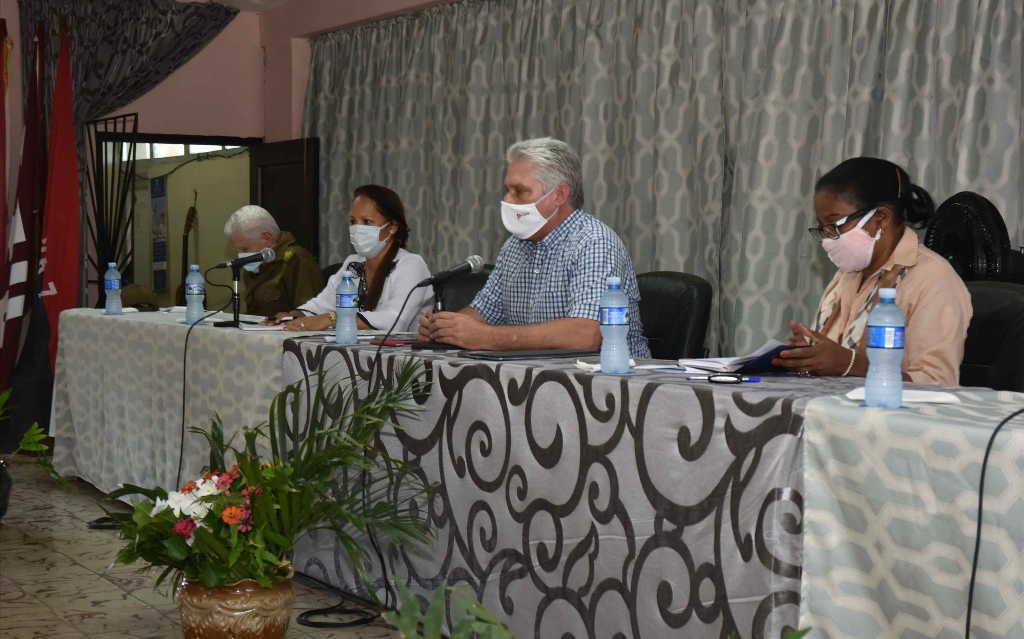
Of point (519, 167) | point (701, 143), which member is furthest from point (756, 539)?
point (701, 143)

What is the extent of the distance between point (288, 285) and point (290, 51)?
2157mm

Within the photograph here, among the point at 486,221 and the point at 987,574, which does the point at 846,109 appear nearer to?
the point at 486,221

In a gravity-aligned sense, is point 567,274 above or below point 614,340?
above

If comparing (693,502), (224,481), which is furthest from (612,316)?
(224,481)

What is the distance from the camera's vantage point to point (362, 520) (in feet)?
7.52

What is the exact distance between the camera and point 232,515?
218 centimetres

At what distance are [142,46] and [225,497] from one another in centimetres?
455

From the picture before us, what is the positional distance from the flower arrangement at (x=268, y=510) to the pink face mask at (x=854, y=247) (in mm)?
927

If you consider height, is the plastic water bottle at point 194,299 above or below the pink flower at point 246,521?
above

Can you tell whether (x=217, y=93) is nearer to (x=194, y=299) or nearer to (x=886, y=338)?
(x=194, y=299)

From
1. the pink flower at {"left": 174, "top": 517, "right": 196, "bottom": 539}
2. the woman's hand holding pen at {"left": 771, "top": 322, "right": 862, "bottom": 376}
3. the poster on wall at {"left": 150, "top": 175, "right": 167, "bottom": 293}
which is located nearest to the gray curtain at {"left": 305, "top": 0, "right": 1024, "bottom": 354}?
the woman's hand holding pen at {"left": 771, "top": 322, "right": 862, "bottom": 376}

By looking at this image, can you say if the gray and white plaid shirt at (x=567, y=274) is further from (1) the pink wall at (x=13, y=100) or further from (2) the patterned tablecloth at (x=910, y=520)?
(1) the pink wall at (x=13, y=100)

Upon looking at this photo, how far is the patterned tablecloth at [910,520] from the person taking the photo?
1315 mm

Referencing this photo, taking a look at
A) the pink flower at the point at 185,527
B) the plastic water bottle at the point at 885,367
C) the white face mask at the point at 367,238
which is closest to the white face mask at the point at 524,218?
the white face mask at the point at 367,238
